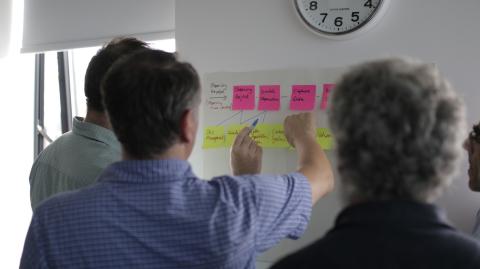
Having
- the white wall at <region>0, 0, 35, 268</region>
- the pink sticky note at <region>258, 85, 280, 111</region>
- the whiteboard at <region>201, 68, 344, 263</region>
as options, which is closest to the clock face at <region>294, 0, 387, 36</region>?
the whiteboard at <region>201, 68, 344, 263</region>

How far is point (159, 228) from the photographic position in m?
0.83

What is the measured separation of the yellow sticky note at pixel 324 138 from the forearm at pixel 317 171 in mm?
340

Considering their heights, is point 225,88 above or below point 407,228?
above

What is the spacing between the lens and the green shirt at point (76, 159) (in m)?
1.12

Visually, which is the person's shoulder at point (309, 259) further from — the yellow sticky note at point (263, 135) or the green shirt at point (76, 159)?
the yellow sticky note at point (263, 135)

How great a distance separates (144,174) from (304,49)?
0.93 metres

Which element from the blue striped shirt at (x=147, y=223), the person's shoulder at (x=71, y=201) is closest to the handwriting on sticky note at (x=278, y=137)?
the blue striped shirt at (x=147, y=223)

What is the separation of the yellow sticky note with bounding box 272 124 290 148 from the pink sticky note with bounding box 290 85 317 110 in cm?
9

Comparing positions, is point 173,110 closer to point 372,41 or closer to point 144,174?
point 144,174

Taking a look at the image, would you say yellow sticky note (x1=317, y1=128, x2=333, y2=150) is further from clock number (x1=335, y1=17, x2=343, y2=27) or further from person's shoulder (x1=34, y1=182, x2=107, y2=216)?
person's shoulder (x1=34, y1=182, x2=107, y2=216)

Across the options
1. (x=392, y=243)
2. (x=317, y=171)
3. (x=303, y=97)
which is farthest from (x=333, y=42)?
(x=392, y=243)

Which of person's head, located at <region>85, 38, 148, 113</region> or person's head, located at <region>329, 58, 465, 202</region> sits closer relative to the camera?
person's head, located at <region>329, 58, 465, 202</region>

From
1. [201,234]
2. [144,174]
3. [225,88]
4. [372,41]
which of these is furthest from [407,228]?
[225,88]

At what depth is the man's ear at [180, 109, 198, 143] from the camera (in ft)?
2.87
